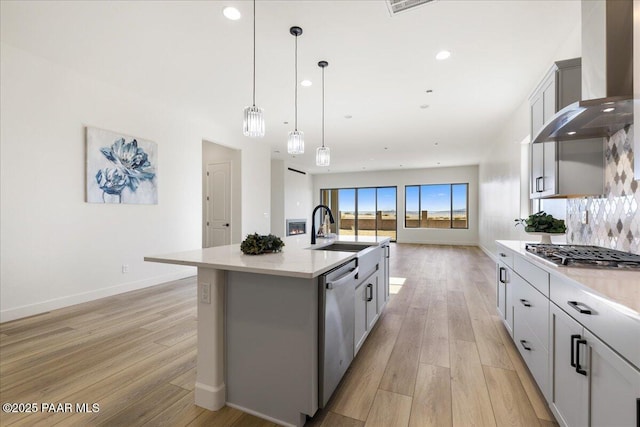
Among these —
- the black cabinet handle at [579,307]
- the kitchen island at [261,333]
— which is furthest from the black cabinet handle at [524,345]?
the kitchen island at [261,333]

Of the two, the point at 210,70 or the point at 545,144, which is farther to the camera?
the point at 210,70

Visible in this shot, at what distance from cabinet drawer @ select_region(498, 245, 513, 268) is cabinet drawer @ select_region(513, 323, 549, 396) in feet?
1.70

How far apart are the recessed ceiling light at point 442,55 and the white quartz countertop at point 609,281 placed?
97.6 inches

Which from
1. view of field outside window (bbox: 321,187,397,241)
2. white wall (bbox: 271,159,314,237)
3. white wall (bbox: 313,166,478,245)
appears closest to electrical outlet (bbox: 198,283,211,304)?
white wall (bbox: 271,159,314,237)

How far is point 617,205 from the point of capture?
6.42 feet

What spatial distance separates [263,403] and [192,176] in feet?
14.3

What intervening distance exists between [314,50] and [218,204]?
4.40m

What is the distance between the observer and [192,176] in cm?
507

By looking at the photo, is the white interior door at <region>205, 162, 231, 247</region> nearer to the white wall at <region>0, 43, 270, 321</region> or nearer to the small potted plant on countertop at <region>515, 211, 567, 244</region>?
the white wall at <region>0, 43, 270, 321</region>

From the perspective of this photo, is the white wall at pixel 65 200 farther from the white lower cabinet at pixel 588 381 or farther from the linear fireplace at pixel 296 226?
the linear fireplace at pixel 296 226

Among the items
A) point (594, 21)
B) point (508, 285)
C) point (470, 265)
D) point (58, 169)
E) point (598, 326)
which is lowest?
point (470, 265)

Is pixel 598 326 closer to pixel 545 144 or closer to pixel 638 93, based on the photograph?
pixel 638 93

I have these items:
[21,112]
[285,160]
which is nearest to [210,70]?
[21,112]

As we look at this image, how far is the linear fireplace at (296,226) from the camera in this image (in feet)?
32.9
